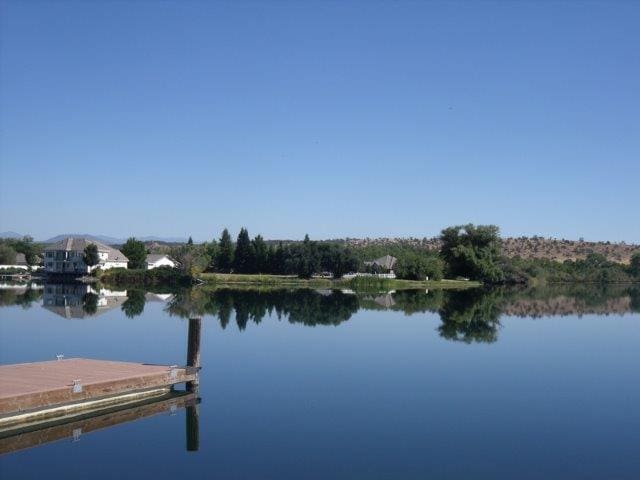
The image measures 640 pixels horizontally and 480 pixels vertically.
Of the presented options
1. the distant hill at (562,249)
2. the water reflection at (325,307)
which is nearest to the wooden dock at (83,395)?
the water reflection at (325,307)

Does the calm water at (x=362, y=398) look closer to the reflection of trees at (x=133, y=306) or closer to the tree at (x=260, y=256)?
the reflection of trees at (x=133, y=306)

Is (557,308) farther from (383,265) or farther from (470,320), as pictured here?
(383,265)

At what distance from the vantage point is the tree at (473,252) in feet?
293

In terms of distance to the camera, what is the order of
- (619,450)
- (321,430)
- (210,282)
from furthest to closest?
(210,282)
(321,430)
(619,450)

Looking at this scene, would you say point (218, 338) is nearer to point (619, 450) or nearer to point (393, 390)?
point (393, 390)

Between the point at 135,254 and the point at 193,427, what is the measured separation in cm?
8509

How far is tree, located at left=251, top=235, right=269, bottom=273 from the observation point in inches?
3770

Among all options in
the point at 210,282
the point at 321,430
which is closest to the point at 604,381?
the point at 321,430

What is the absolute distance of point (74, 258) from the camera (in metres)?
94.2

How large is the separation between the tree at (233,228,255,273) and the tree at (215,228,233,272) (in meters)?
1.11

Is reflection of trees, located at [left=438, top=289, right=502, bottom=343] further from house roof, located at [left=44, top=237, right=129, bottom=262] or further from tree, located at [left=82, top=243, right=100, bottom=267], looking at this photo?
house roof, located at [left=44, top=237, right=129, bottom=262]

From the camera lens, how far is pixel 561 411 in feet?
57.8

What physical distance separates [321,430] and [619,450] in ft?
19.2

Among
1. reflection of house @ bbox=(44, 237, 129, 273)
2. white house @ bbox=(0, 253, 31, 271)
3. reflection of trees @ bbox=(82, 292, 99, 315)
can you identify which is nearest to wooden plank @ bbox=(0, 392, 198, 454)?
reflection of trees @ bbox=(82, 292, 99, 315)
